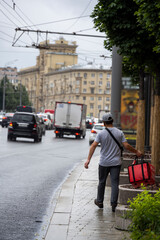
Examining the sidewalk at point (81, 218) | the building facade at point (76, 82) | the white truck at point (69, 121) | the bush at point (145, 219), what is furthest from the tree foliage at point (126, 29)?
the building facade at point (76, 82)

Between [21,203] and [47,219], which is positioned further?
[21,203]

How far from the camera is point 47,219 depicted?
877cm

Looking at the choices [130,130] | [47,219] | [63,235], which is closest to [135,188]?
[47,219]

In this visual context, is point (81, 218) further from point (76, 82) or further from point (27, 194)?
point (76, 82)

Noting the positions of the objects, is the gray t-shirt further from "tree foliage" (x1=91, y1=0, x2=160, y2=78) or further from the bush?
the bush

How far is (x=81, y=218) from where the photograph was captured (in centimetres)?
842

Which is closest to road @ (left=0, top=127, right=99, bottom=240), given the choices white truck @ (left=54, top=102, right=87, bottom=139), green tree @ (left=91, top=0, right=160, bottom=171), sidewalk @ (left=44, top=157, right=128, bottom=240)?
sidewalk @ (left=44, top=157, right=128, bottom=240)

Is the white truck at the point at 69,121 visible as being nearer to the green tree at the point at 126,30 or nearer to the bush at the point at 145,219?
the green tree at the point at 126,30

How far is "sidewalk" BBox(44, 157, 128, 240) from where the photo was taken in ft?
23.5

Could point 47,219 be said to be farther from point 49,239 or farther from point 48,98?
point 48,98

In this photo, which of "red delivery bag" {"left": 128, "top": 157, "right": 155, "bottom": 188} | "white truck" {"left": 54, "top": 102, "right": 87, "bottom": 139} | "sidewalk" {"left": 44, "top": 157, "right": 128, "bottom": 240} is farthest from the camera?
"white truck" {"left": 54, "top": 102, "right": 87, "bottom": 139}

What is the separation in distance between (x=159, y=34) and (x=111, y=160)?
2128mm

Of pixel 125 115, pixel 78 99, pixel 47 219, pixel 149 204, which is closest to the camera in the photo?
pixel 149 204

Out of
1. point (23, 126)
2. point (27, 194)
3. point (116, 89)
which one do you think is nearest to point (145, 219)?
point (27, 194)
